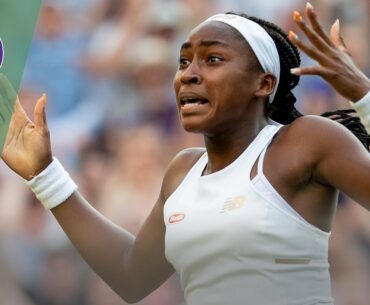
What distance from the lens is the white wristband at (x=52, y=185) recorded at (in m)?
3.71

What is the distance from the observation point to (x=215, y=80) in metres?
3.35

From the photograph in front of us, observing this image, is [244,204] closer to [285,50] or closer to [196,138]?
[285,50]

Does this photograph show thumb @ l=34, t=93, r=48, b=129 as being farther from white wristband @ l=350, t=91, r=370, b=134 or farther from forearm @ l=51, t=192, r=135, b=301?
white wristband @ l=350, t=91, r=370, b=134

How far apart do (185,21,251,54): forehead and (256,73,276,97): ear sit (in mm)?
108

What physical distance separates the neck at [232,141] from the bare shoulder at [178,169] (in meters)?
0.18

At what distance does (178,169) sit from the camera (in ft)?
12.0

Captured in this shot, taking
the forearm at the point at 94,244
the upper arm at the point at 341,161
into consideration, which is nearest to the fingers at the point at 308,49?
the upper arm at the point at 341,161

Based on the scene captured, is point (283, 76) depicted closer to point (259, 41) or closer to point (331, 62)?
point (259, 41)

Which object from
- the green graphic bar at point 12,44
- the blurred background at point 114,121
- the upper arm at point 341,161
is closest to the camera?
the upper arm at point 341,161

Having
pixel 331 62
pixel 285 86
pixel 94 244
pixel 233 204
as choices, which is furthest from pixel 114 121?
pixel 331 62

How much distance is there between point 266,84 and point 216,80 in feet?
0.65

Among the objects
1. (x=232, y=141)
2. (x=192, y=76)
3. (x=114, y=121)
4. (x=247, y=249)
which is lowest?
(x=114, y=121)

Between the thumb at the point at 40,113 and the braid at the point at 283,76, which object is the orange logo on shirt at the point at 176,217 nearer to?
the braid at the point at 283,76

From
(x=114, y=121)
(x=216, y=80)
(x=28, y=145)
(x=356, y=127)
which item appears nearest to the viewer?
(x=216, y=80)
